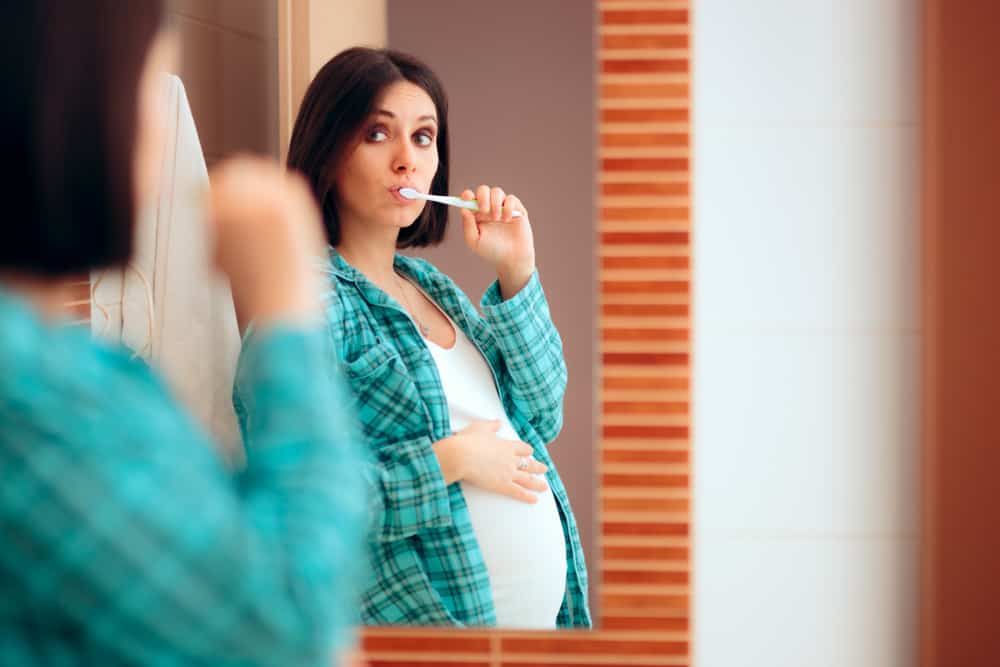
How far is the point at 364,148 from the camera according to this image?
999 millimetres

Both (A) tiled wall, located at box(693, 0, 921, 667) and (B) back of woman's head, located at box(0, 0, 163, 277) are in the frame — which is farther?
(A) tiled wall, located at box(693, 0, 921, 667)

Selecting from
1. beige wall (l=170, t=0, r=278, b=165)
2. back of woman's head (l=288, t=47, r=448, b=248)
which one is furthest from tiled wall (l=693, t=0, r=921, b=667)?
beige wall (l=170, t=0, r=278, b=165)

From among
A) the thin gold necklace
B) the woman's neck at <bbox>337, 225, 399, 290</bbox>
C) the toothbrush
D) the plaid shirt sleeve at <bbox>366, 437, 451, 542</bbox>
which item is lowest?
the plaid shirt sleeve at <bbox>366, 437, 451, 542</bbox>

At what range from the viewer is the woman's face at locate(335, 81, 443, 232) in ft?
3.27

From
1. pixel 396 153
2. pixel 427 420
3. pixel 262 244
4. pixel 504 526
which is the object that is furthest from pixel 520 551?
pixel 262 244

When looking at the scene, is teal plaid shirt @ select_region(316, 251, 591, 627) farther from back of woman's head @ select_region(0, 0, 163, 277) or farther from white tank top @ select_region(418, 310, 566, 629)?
back of woman's head @ select_region(0, 0, 163, 277)

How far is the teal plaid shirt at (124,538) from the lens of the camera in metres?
0.35

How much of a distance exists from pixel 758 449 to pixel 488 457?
0.87 ft

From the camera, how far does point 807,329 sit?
3.51 feet

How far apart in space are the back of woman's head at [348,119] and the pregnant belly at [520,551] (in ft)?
0.81

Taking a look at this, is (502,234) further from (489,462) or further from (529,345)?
(489,462)

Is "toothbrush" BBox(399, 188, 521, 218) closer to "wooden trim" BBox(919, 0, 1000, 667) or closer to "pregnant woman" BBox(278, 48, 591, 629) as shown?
"pregnant woman" BBox(278, 48, 591, 629)

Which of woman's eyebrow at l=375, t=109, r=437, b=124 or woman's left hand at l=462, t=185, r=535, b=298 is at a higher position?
woman's eyebrow at l=375, t=109, r=437, b=124

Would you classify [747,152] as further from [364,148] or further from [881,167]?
[364,148]
